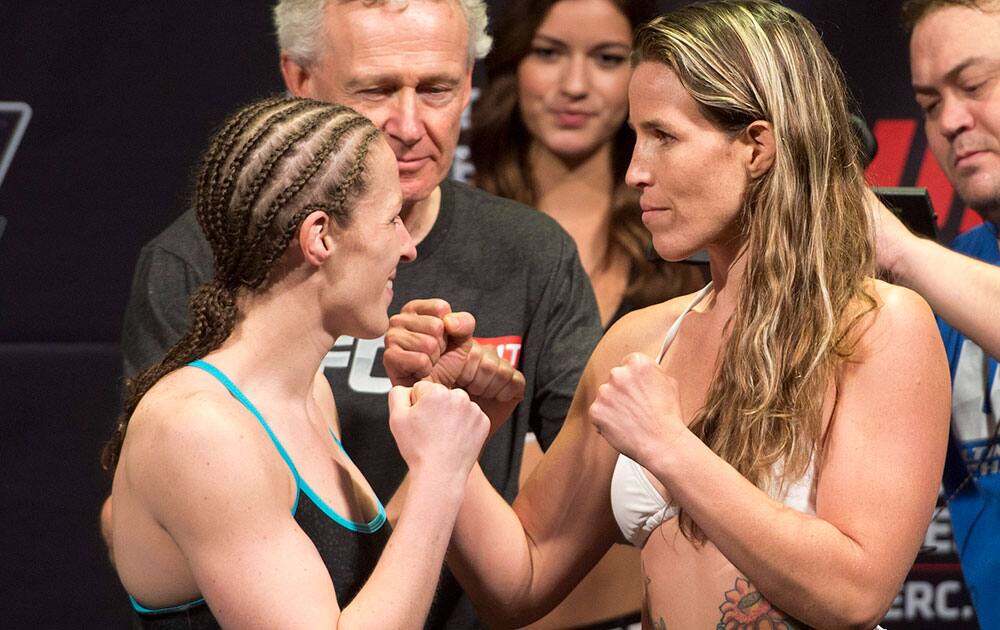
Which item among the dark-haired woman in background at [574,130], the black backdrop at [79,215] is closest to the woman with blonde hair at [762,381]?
the dark-haired woman in background at [574,130]

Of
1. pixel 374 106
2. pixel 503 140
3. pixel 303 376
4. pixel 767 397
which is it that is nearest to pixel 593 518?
pixel 767 397

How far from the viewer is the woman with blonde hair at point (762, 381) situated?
5.04 ft

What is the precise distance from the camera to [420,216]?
2260 mm

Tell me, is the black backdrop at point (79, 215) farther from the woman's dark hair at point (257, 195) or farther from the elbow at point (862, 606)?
the elbow at point (862, 606)

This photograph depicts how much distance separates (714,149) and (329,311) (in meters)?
0.54

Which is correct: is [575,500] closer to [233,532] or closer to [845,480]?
[845,480]

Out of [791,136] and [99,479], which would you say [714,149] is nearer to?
[791,136]

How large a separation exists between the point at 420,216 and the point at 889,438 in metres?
0.98

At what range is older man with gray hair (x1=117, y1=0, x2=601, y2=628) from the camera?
6.99ft

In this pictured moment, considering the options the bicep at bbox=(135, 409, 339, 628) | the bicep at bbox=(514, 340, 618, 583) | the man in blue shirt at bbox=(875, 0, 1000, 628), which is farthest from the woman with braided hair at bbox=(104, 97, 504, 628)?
the man in blue shirt at bbox=(875, 0, 1000, 628)

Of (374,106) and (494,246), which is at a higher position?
(374,106)

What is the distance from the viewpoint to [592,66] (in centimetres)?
310

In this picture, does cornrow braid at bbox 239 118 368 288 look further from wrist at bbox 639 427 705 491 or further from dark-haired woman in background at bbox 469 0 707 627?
dark-haired woman in background at bbox 469 0 707 627

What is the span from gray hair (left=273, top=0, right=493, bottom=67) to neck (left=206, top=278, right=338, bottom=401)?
2.46ft
